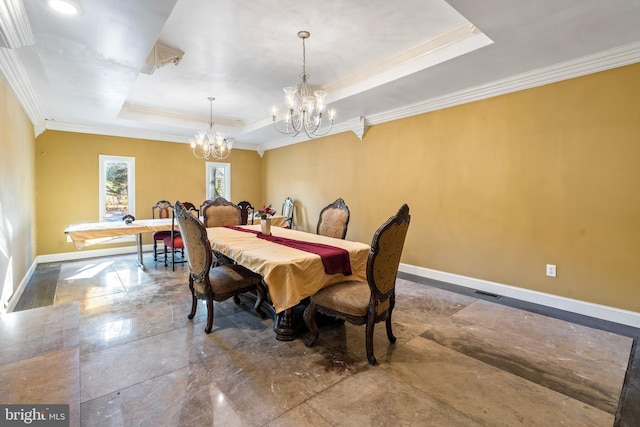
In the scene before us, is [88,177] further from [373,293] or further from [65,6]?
[373,293]

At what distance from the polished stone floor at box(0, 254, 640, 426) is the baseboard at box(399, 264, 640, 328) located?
33 centimetres

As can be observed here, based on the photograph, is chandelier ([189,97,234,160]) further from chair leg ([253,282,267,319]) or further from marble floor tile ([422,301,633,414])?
marble floor tile ([422,301,633,414])

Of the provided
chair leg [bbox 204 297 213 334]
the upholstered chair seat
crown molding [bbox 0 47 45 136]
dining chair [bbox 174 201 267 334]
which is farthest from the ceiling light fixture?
the upholstered chair seat

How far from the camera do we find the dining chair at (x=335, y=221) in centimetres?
352

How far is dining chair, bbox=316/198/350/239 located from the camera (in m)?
3.52

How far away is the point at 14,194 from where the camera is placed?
325 cm

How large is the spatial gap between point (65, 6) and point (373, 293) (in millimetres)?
2760

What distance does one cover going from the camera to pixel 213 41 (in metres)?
2.79

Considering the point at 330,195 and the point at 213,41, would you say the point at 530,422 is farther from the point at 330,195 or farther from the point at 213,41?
the point at 330,195

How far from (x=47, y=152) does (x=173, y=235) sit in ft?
9.43

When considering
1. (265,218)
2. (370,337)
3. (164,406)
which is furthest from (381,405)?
(265,218)

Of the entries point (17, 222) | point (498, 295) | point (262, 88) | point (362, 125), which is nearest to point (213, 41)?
point (262, 88)
